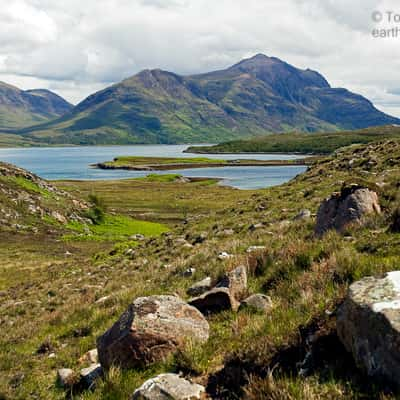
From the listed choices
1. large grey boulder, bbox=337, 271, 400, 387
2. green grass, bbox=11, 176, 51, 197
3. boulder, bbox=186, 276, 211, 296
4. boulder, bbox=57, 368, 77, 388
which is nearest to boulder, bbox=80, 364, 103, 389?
boulder, bbox=57, 368, 77, 388

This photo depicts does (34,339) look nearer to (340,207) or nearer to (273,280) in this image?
(273,280)

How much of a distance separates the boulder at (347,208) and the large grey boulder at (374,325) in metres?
6.54

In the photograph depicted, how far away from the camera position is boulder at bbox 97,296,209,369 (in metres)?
7.14

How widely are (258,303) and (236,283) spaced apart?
1380 millimetres

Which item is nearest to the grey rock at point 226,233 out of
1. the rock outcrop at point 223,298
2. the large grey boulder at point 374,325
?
the rock outcrop at point 223,298

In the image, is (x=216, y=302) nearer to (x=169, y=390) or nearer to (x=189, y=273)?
(x=169, y=390)

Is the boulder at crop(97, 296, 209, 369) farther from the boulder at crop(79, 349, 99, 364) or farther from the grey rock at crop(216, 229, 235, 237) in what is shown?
the grey rock at crop(216, 229, 235, 237)

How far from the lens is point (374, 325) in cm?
469

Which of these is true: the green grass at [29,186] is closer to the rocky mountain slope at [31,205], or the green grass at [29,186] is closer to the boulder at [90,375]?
the rocky mountain slope at [31,205]

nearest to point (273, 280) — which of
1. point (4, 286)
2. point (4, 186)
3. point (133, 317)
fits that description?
point (133, 317)

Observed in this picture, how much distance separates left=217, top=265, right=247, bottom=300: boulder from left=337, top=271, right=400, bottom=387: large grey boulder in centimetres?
405

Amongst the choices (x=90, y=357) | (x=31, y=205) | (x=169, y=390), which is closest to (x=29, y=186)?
(x=31, y=205)

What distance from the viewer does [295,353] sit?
567 cm

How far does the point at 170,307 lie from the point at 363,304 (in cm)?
394
